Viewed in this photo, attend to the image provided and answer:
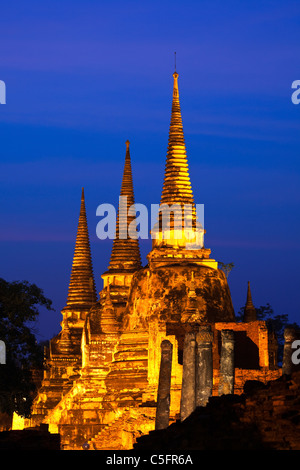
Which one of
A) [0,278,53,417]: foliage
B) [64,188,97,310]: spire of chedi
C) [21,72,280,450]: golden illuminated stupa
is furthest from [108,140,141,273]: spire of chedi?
[0,278,53,417]: foliage

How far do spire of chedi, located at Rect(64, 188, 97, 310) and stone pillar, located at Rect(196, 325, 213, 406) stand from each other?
2912cm

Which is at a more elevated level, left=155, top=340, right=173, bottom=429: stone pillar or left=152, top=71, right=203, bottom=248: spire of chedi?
left=152, top=71, right=203, bottom=248: spire of chedi

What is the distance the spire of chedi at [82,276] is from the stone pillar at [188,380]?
1160 inches

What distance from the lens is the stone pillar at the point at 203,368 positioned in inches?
1626

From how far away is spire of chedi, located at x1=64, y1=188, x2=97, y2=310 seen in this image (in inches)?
Answer: 2837

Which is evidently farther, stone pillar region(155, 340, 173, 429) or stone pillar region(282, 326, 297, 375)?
stone pillar region(155, 340, 173, 429)

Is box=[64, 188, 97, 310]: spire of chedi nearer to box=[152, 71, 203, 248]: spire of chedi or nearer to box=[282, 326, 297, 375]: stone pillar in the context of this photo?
box=[152, 71, 203, 248]: spire of chedi
